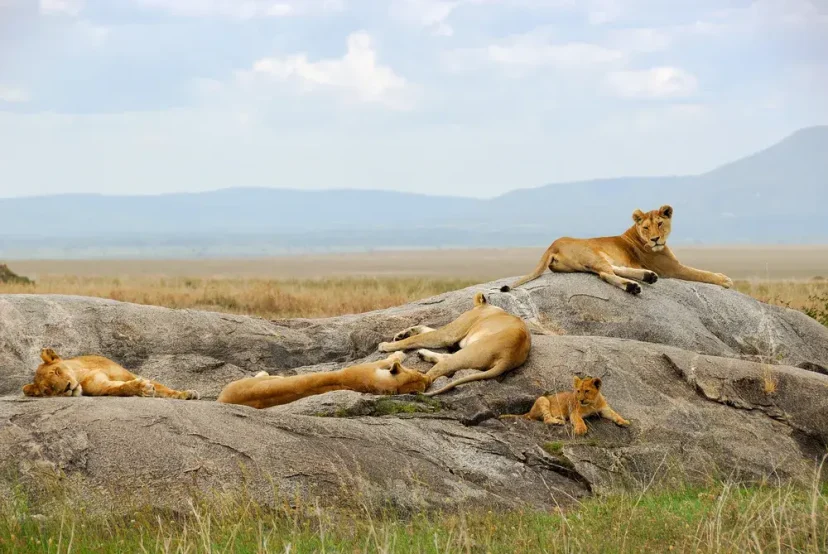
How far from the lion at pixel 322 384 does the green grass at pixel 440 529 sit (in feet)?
8.39

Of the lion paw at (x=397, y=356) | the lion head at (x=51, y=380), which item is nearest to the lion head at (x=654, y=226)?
the lion paw at (x=397, y=356)

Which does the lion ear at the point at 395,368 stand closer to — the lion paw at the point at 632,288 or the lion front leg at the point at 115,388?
the lion front leg at the point at 115,388

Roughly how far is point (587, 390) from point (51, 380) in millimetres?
4757

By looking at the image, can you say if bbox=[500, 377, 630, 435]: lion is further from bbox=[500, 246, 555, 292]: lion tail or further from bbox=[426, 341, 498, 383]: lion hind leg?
bbox=[500, 246, 555, 292]: lion tail

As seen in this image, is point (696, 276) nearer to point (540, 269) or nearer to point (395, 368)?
point (540, 269)

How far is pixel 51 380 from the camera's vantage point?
991 cm

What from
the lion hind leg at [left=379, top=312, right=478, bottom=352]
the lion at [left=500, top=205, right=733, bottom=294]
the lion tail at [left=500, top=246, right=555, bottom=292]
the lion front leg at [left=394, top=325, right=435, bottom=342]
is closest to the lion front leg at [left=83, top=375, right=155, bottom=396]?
the lion hind leg at [left=379, top=312, right=478, bottom=352]

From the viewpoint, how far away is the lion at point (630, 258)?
48.1 feet

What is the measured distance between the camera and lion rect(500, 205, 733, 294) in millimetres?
14656

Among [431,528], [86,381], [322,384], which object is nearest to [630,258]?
[322,384]

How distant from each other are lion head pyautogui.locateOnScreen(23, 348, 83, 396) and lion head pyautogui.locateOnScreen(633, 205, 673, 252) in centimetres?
791

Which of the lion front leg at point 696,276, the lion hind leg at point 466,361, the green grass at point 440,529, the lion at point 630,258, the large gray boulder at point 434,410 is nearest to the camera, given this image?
the green grass at point 440,529

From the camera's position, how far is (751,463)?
420 inches

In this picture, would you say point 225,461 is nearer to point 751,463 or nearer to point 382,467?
point 382,467
